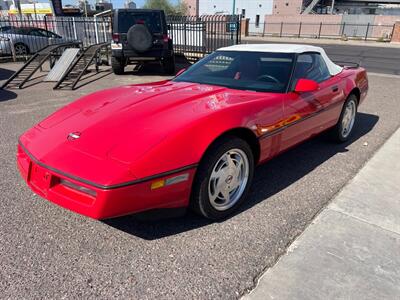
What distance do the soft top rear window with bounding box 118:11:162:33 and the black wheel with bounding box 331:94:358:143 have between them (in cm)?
714

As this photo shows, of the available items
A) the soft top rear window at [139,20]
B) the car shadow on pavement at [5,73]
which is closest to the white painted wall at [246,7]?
the soft top rear window at [139,20]

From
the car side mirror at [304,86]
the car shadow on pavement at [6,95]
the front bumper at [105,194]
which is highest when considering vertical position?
the car side mirror at [304,86]

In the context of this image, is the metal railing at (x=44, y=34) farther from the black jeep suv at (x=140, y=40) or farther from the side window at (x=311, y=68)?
the side window at (x=311, y=68)

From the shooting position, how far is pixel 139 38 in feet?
31.8

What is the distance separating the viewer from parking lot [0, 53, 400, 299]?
2.08 metres

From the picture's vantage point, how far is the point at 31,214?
9.33 ft

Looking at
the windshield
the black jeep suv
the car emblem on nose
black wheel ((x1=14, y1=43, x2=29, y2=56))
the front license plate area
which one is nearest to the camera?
the front license plate area

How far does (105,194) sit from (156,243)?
2.14 ft

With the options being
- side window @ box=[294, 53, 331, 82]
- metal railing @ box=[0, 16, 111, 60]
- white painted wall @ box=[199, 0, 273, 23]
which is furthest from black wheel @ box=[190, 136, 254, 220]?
white painted wall @ box=[199, 0, 273, 23]

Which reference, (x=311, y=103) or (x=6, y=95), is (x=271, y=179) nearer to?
(x=311, y=103)

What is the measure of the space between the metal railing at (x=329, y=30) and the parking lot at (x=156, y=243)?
119ft

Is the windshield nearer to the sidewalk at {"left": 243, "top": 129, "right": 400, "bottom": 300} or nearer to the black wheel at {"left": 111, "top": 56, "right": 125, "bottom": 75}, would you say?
the sidewalk at {"left": 243, "top": 129, "right": 400, "bottom": 300}

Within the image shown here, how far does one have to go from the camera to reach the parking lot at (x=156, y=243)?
6.82 feet

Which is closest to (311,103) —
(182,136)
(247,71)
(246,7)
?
(247,71)
